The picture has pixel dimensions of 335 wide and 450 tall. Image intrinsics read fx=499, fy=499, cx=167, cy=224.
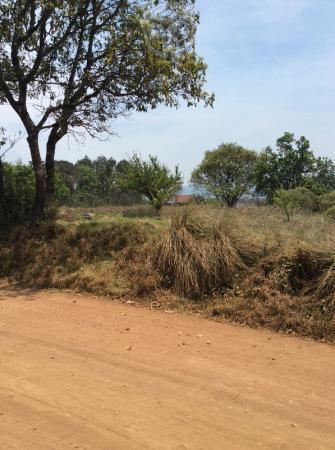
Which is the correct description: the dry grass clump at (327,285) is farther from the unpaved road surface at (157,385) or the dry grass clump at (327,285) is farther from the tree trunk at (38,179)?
the tree trunk at (38,179)

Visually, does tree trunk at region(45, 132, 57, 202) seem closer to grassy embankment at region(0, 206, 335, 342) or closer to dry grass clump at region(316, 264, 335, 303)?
grassy embankment at region(0, 206, 335, 342)

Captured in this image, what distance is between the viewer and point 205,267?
8.09m

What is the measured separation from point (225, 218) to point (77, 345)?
12.9ft

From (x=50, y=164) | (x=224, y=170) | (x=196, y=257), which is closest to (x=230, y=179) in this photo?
(x=224, y=170)

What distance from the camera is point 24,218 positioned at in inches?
487

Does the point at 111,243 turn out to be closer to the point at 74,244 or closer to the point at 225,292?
the point at 74,244

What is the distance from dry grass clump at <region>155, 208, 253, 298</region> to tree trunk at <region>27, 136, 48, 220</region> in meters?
4.46

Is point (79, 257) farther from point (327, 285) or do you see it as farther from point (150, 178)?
point (150, 178)

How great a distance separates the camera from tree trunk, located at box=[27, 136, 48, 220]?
1194 cm

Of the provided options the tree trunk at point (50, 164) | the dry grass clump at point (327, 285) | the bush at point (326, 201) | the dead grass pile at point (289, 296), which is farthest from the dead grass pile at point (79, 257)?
the bush at point (326, 201)

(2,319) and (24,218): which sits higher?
(24,218)

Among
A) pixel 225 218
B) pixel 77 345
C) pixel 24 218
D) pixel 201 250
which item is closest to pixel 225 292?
pixel 201 250

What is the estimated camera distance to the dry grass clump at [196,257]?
807 centimetres

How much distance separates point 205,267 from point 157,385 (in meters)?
3.43
